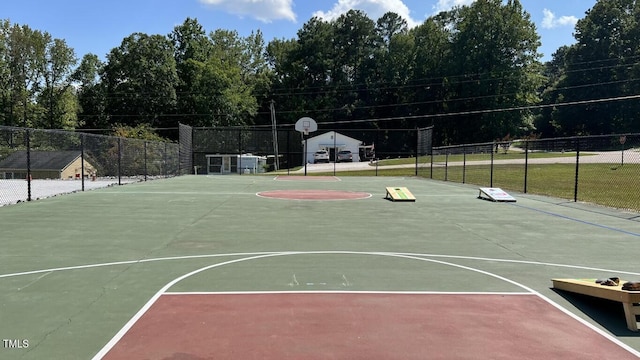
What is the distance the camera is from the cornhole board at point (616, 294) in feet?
13.5

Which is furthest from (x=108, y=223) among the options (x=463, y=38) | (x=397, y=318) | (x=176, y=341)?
(x=463, y=38)

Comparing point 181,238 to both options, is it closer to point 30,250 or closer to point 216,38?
point 30,250

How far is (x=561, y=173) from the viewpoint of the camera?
29672 millimetres

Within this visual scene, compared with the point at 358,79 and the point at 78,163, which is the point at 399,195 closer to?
the point at 78,163

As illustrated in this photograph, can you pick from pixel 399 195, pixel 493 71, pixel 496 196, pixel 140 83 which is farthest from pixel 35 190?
pixel 493 71

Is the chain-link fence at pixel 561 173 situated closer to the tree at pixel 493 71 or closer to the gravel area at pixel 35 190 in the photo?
the tree at pixel 493 71

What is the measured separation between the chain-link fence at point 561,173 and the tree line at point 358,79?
2039cm

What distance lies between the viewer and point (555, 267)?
254 inches

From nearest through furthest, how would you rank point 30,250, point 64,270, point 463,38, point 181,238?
point 64,270
point 30,250
point 181,238
point 463,38

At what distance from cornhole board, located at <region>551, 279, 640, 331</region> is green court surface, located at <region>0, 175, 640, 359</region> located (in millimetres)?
117

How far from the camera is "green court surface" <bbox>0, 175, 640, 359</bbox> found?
Answer: 14.4 ft

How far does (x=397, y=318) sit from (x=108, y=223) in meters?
7.92

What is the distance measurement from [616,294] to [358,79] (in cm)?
7348

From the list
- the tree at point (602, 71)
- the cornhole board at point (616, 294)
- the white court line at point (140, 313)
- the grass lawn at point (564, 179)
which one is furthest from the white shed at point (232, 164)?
the tree at point (602, 71)
